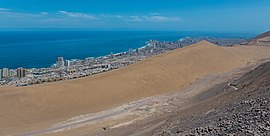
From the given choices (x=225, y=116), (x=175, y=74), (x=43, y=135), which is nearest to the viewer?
(x=225, y=116)

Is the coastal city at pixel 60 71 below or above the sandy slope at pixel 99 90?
below

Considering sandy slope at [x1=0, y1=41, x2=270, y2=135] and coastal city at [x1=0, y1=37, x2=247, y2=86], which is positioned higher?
sandy slope at [x1=0, y1=41, x2=270, y2=135]

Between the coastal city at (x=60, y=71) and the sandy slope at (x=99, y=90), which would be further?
the coastal city at (x=60, y=71)

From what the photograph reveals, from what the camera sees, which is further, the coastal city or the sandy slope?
the coastal city

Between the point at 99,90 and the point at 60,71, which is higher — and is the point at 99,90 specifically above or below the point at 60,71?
above

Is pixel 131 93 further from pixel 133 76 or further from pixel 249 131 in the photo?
pixel 249 131

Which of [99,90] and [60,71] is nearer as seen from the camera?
[99,90]

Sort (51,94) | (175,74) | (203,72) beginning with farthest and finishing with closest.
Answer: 1. (203,72)
2. (175,74)
3. (51,94)

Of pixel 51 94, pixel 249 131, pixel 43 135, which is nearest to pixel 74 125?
pixel 43 135
